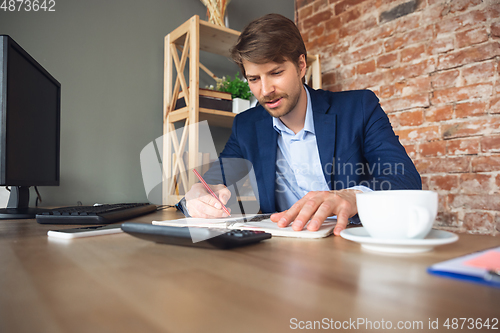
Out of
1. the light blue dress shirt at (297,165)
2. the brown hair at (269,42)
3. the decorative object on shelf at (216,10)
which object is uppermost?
the decorative object on shelf at (216,10)

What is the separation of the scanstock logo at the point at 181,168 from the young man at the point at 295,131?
3.8 inches

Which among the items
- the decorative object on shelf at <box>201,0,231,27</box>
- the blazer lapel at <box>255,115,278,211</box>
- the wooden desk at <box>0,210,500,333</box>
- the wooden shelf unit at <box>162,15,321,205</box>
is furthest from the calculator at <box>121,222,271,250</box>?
the decorative object on shelf at <box>201,0,231,27</box>

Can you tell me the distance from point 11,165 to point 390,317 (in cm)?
114

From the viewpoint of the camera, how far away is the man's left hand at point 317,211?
24.4 inches

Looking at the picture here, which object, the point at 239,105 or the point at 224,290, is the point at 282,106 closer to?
the point at 239,105

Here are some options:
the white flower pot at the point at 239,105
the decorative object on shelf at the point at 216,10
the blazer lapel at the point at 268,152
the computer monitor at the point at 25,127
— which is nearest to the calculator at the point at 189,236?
the computer monitor at the point at 25,127

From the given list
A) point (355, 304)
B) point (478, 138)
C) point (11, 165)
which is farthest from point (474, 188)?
point (11, 165)

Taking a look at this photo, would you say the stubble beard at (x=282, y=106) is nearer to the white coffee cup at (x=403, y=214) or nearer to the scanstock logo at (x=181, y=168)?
the scanstock logo at (x=181, y=168)

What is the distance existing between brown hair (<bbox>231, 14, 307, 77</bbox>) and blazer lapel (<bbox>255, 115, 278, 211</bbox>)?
0.29 meters

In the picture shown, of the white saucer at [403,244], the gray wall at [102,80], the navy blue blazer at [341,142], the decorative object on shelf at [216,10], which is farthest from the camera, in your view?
the decorative object on shelf at [216,10]

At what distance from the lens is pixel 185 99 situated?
1.77 meters

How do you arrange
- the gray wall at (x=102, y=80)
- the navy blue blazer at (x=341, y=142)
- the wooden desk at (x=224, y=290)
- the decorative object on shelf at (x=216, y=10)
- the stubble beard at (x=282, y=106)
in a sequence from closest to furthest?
1. the wooden desk at (x=224, y=290)
2. the navy blue blazer at (x=341, y=142)
3. the stubble beard at (x=282, y=106)
4. the gray wall at (x=102, y=80)
5. the decorative object on shelf at (x=216, y=10)

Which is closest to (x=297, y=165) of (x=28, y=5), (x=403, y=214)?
(x=403, y=214)

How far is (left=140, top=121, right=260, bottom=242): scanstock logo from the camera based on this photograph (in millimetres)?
1510
